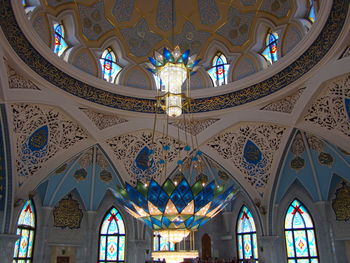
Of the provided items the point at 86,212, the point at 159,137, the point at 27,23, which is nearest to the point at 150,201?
the point at 27,23

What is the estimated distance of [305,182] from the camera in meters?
9.14

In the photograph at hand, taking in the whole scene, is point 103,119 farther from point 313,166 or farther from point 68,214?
point 313,166

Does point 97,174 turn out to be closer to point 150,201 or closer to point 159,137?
point 159,137

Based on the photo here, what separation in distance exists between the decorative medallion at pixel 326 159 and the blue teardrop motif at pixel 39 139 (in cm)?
679

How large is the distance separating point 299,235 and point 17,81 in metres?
8.41

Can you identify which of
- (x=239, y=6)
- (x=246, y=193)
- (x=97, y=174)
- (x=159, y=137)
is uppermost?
(x=239, y=6)

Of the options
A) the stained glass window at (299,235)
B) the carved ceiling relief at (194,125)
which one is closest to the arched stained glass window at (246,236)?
the stained glass window at (299,235)

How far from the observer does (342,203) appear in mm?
9156

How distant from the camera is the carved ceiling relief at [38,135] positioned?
7.30m

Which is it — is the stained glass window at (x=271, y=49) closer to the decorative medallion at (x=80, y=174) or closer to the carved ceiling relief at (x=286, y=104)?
the carved ceiling relief at (x=286, y=104)

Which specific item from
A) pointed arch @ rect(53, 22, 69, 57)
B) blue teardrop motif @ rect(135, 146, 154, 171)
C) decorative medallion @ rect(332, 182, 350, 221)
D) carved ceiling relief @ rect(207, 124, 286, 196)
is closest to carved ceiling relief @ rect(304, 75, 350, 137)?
carved ceiling relief @ rect(207, 124, 286, 196)

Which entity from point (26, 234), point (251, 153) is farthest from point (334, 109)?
point (26, 234)

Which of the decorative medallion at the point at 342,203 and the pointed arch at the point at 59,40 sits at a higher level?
the pointed arch at the point at 59,40

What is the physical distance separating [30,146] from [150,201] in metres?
4.86
